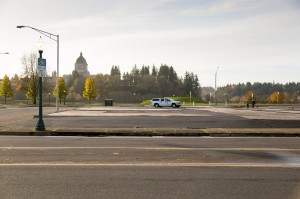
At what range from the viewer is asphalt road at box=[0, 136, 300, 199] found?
6.20 meters

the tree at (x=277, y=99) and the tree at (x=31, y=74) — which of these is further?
the tree at (x=277, y=99)

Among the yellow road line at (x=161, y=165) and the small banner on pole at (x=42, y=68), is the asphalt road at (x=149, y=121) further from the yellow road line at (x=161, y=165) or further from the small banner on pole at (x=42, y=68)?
the yellow road line at (x=161, y=165)

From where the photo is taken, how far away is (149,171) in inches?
309

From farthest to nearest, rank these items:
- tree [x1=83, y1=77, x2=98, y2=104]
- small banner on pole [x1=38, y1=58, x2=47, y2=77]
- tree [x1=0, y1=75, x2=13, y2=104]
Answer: tree [x1=83, y1=77, x2=98, y2=104] → tree [x1=0, y1=75, x2=13, y2=104] → small banner on pole [x1=38, y1=58, x2=47, y2=77]

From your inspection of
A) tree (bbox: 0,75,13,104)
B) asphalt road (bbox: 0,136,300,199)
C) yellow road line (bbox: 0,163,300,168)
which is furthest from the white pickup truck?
tree (bbox: 0,75,13,104)

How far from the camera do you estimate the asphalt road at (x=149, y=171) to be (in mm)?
6199

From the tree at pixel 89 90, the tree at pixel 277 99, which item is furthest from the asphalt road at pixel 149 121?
the tree at pixel 277 99

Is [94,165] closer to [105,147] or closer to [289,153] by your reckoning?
[105,147]

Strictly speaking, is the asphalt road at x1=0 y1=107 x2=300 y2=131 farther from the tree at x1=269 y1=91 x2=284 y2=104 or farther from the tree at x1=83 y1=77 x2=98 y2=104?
the tree at x1=269 y1=91 x2=284 y2=104

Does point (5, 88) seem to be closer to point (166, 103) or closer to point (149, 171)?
point (166, 103)

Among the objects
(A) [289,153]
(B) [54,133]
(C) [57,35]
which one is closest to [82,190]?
(A) [289,153]

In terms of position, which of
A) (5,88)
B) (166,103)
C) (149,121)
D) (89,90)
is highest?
(5,88)

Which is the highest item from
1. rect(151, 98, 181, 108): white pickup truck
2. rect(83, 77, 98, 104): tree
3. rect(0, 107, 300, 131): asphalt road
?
rect(83, 77, 98, 104): tree

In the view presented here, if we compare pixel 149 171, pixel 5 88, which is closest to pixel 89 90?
pixel 5 88
